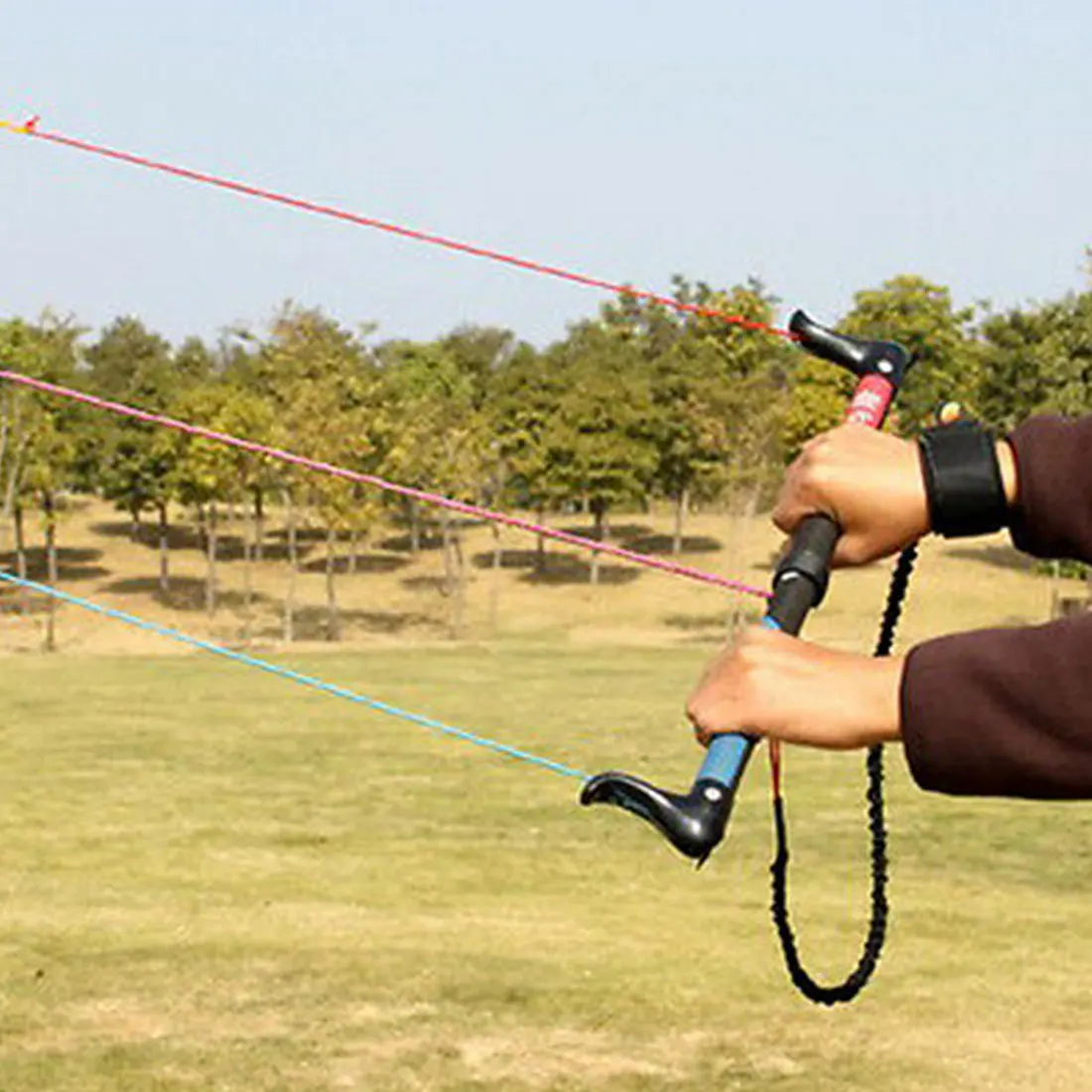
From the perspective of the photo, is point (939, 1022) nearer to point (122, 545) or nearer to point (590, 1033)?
point (590, 1033)

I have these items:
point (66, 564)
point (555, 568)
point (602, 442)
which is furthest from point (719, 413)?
point (66, 564)

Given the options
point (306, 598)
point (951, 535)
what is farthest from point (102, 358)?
point (951, 535)

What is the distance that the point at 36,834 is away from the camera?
68.7 ft

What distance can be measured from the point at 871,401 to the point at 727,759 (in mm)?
835

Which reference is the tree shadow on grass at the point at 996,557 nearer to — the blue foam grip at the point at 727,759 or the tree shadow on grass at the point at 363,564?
the tree shadow on grass at the point at 363,564

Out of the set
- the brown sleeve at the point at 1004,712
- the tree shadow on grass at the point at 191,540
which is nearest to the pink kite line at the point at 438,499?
the brown sleeve at the point at 1004,712

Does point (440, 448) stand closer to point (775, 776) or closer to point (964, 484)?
point (775, 776)

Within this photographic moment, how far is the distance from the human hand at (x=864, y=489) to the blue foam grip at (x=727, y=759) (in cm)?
38

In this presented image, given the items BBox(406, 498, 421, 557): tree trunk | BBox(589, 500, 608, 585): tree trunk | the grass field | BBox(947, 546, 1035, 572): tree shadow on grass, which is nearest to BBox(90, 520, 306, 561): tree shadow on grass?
BBox(406, 498, 421, 557): tree trunk

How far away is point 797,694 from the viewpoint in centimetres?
230

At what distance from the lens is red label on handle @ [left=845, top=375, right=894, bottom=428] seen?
116 inches

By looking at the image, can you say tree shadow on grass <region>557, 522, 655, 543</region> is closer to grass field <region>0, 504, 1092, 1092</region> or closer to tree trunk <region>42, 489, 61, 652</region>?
tree trunk <region>42, 489, 61, 652</region>

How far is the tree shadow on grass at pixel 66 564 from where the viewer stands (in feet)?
258

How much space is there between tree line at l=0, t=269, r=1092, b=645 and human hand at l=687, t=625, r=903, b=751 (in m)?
55.7
